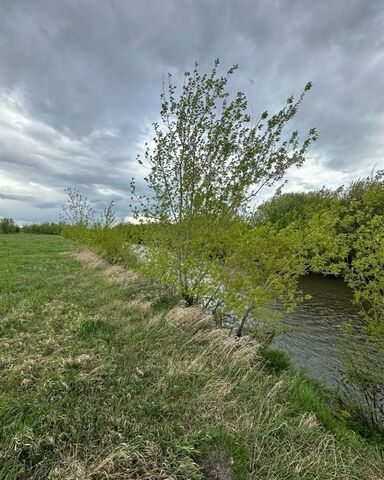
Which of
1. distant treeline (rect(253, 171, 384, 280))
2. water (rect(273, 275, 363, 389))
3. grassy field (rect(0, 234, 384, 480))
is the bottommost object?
water (rect(273, 275, 363, 389))

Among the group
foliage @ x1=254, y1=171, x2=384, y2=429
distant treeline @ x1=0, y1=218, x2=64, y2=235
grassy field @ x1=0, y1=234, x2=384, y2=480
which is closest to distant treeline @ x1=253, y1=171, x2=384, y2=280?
foliage @ x1=254, y1=171, x2=384, y2=429

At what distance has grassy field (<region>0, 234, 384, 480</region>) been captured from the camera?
7.37 feet

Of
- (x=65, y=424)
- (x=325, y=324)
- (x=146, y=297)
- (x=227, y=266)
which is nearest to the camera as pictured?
(x=65, y=424)

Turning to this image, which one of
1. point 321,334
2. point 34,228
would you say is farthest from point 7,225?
point 321,334

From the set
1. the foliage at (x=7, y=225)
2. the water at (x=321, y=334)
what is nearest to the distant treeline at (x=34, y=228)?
the foliage at (x=7, y=225)

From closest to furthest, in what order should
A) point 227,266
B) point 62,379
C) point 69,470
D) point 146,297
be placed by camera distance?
point 69,470 < point 62,379 < point 227,266 < point 146,297

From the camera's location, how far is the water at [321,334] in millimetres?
7234

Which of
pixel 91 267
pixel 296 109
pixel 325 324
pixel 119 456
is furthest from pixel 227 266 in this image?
pixel 91 267

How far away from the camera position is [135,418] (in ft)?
8.82

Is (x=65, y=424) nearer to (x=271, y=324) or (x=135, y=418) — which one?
(x=135, y=418)

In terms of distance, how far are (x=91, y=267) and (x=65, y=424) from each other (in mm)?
10393

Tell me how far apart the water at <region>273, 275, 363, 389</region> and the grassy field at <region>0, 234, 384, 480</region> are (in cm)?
337

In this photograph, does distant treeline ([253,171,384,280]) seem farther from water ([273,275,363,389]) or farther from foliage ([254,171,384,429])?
water ([273,275,363,389])

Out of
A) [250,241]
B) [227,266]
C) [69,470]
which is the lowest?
[69,470]
